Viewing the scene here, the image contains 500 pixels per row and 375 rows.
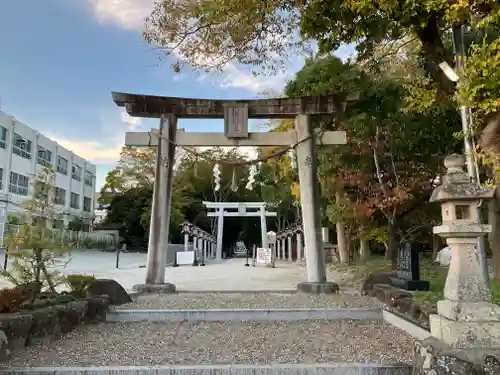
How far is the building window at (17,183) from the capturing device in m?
27.4

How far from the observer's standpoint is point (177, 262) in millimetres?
19328

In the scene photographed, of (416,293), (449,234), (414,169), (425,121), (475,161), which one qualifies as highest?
(425,121)

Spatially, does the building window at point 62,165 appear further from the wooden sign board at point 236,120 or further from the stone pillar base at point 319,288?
the stone pillar base at point 319,288

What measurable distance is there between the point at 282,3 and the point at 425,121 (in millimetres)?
5509

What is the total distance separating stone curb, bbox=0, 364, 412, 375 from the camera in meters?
3.62

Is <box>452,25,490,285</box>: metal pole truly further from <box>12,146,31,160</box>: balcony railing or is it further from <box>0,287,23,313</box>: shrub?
<box>12,146,31,160</box>: balcony railing

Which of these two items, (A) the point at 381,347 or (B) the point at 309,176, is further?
(B) the point at 309,176

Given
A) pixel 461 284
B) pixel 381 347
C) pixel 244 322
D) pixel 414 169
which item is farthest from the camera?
pixel 414 169

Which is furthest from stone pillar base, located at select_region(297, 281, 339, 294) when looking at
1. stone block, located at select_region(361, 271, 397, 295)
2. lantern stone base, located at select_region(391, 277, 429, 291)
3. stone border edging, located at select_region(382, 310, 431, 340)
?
stone border edging, located at select_region(382, 310, 431, 340)

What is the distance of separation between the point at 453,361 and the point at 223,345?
240 centimetres

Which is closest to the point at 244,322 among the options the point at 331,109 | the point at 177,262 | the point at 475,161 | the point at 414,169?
the point at 475,161

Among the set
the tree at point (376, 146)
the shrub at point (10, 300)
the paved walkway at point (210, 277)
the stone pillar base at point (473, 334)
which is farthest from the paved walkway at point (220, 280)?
the stone pillar base at point (473, 334)

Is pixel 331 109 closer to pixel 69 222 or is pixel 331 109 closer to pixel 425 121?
pixel 425 121

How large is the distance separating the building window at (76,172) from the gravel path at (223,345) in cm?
3478
